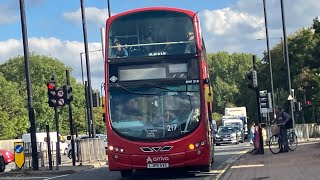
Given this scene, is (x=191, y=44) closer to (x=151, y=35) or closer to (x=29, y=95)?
(x=151, y=35)

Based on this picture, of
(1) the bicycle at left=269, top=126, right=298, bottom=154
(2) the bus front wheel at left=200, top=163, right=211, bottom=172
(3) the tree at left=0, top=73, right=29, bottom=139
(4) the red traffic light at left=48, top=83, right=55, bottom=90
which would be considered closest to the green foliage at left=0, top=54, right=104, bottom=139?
(3) the tree at left=0, top=73, right=29, bottom=139

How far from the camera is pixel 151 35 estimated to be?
1970cm

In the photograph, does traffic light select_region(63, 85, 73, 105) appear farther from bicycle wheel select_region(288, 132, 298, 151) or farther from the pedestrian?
bicycle wheel select_region(288, 132, 298, 151)

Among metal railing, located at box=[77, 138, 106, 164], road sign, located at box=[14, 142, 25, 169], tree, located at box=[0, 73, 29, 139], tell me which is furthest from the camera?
tree, located at box=[0, 73, 29, 139]

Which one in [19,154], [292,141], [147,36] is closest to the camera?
[147,36]

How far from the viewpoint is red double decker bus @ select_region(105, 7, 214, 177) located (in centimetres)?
1891

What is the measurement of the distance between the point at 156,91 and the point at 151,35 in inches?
65.0

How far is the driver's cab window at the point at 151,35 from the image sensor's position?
19469 mm

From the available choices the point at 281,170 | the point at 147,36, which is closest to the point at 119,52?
the point at 147,36

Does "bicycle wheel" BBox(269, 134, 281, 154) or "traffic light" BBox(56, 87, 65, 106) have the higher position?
"traffic light" BBox(56, 87, 65, 106)

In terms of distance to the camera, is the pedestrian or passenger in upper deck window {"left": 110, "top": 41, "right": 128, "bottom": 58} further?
the pedestrian

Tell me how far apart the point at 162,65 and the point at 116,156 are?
2842 millimetres

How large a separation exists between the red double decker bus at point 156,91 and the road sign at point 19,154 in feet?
32.7

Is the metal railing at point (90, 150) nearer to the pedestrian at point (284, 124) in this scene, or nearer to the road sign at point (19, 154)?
the road sign at point (19, 154)
